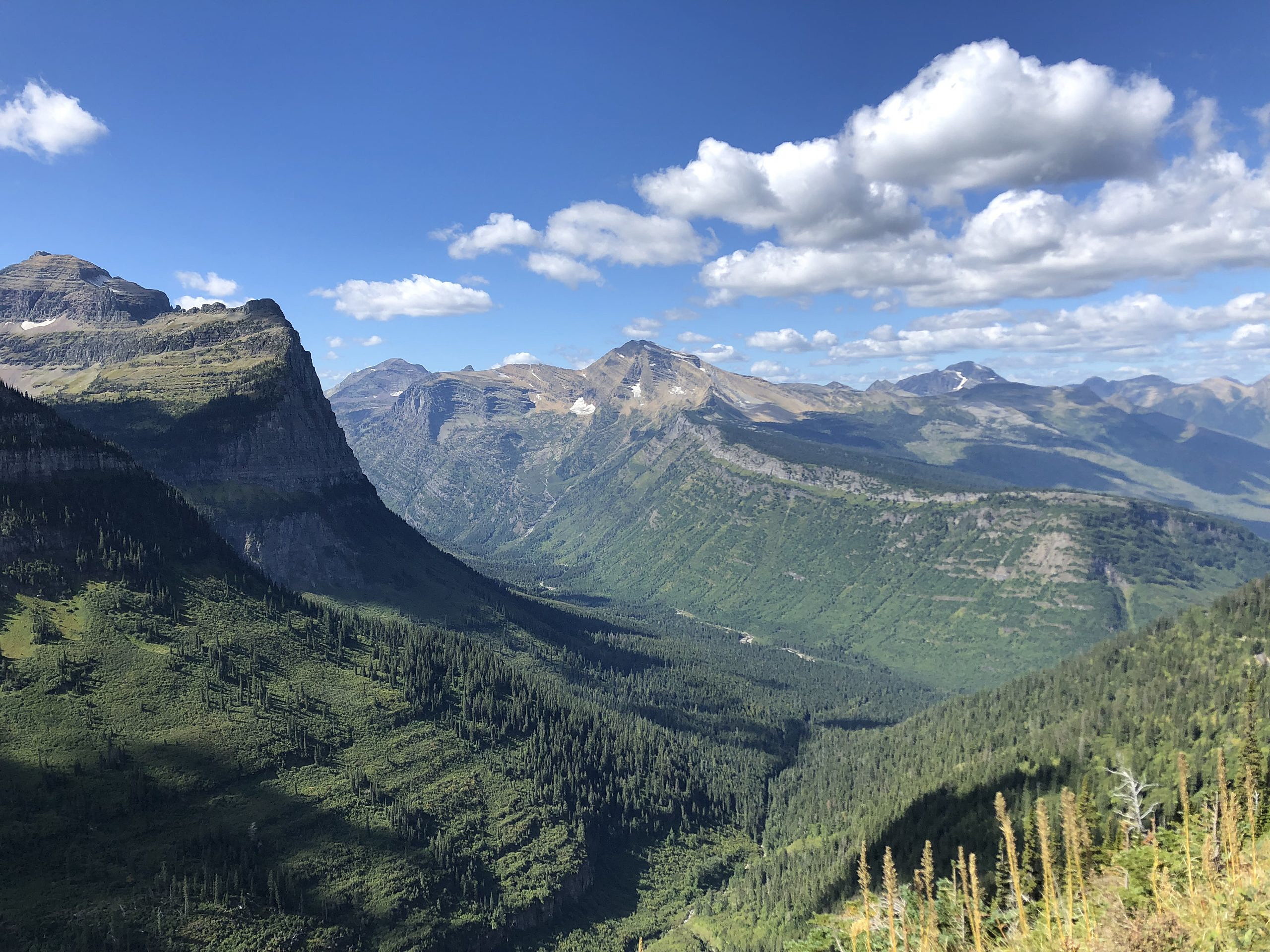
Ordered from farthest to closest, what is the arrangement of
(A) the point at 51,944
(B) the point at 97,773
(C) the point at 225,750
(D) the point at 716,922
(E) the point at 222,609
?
(E) the point at 222,609
(D) the point at 716,922
(C) the point at 225,750
(B) the point at 97,773
(A) the point at 51,944

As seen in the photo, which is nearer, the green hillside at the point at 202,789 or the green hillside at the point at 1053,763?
the green hillside at the point at 202,789

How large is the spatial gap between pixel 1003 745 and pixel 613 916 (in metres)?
114

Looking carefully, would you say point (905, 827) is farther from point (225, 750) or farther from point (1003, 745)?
point (225, 750)

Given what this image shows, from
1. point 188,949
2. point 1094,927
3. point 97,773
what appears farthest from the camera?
point 97,773

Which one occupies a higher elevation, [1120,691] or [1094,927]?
[1094,927]

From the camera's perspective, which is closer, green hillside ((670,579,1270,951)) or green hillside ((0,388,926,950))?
green hillside ((0,388,926,950))

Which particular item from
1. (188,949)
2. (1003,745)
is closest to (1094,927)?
(188,949)

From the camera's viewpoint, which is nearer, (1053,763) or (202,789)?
(202,789)

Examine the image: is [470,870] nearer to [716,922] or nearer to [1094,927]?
[716,922]

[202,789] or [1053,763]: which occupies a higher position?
[202,789]

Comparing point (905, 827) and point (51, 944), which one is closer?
point (51, 944)

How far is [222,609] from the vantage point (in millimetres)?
199625

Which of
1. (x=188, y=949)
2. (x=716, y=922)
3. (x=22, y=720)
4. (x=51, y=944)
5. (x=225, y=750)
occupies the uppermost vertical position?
(x=22, y=720)

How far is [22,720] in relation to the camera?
142 meters
